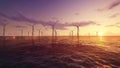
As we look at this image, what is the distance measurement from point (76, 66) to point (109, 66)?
428 inches

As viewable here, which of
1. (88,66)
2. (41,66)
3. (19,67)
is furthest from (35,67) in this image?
(88,66)

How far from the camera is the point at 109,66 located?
150 feet

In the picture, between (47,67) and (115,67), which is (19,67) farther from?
(115,67)

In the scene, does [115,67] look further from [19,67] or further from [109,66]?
[19,67]

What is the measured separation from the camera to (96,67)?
44281 millimetres

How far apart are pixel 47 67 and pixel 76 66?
29.9ft

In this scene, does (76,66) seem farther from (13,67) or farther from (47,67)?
(13,67)

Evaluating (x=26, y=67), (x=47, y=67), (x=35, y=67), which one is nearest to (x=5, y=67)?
(x=26, y=67)

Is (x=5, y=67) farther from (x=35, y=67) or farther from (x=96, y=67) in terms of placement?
(x=96, y=67)

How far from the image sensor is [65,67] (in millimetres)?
44188

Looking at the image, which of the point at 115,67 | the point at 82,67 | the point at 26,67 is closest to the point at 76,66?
the point at 82,67

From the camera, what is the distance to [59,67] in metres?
44.6

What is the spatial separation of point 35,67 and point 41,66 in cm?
214

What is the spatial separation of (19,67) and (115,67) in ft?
98.9
